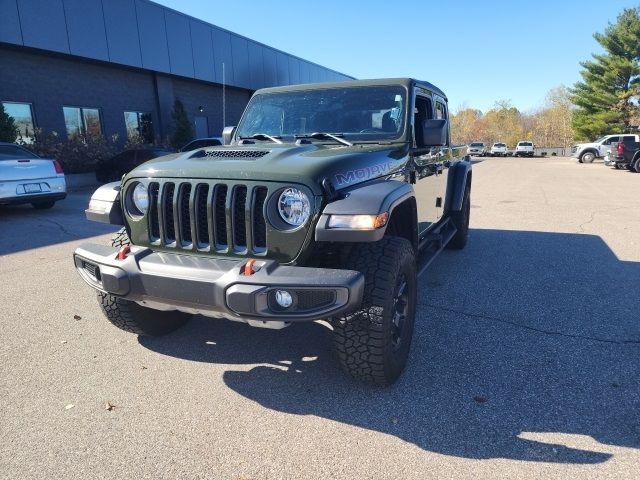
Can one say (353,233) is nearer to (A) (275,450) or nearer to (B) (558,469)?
(A) (275,450)

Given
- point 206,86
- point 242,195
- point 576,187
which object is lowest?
point 576,187

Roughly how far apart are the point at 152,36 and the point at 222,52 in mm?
4111

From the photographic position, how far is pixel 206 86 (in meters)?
22.6

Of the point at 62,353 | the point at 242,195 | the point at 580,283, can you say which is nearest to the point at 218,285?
the point at 242,195

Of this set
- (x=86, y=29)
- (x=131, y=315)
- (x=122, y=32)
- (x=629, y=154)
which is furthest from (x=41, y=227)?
(x=629, y=154)

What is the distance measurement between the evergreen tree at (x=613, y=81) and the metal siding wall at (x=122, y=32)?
34.6 m

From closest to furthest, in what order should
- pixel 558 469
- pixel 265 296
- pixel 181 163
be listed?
pixel 558 469 < pixel 265 296 < pixel 181 163

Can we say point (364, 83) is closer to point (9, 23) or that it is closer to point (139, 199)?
point (139, 199)

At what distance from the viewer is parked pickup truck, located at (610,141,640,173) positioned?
1923 centimetres

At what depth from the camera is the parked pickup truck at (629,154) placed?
63.1ft

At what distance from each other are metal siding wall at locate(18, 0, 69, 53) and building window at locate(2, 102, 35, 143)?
6.54ft

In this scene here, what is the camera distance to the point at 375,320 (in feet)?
8.29

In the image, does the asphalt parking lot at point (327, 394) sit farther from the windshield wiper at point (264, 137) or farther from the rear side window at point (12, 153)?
the rear side window at point (12, 153)

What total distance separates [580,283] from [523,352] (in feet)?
6.51
